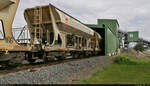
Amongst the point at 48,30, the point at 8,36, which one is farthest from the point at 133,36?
the point at 8,36

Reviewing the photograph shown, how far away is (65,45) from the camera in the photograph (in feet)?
45.2

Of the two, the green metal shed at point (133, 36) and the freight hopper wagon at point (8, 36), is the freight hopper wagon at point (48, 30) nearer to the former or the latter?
the freight hopper wagon at point (8, 36)

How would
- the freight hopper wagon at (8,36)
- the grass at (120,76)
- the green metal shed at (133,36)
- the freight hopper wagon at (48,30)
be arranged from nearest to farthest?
the grass at (120,76) → the freight hopper wagon at (8,36) → the freight hopper wagon at (48,30) → the green metal shed at (133,36)

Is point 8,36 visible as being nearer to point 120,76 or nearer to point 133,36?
point 120,76

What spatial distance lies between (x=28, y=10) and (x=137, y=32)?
75969mm

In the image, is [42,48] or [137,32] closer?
[42,48]

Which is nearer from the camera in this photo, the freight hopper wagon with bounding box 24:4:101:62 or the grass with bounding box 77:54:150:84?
the grass with bounding box 77:54:150:84

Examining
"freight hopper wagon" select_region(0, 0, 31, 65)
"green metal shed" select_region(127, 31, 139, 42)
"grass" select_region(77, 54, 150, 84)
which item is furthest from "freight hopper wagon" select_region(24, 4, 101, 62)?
"green metal shed" select_region(127, 31, 139, 42)

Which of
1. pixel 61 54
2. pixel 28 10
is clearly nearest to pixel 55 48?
pixel 61 54

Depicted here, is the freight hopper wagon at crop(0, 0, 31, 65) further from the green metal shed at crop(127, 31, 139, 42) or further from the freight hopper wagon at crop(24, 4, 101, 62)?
the green metal shed at crop(127, 31, 139, 42)

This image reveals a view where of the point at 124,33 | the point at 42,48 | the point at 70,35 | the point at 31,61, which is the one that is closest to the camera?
the point at 42,48

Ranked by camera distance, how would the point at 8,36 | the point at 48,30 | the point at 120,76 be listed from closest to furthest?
the point at 8,36
the point at 120,76
the point at 48,30

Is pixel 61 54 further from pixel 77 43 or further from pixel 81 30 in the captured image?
pixel 81 30

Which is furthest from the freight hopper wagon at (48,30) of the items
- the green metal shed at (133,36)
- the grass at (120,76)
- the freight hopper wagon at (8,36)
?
the green metal shed at (133,36)
